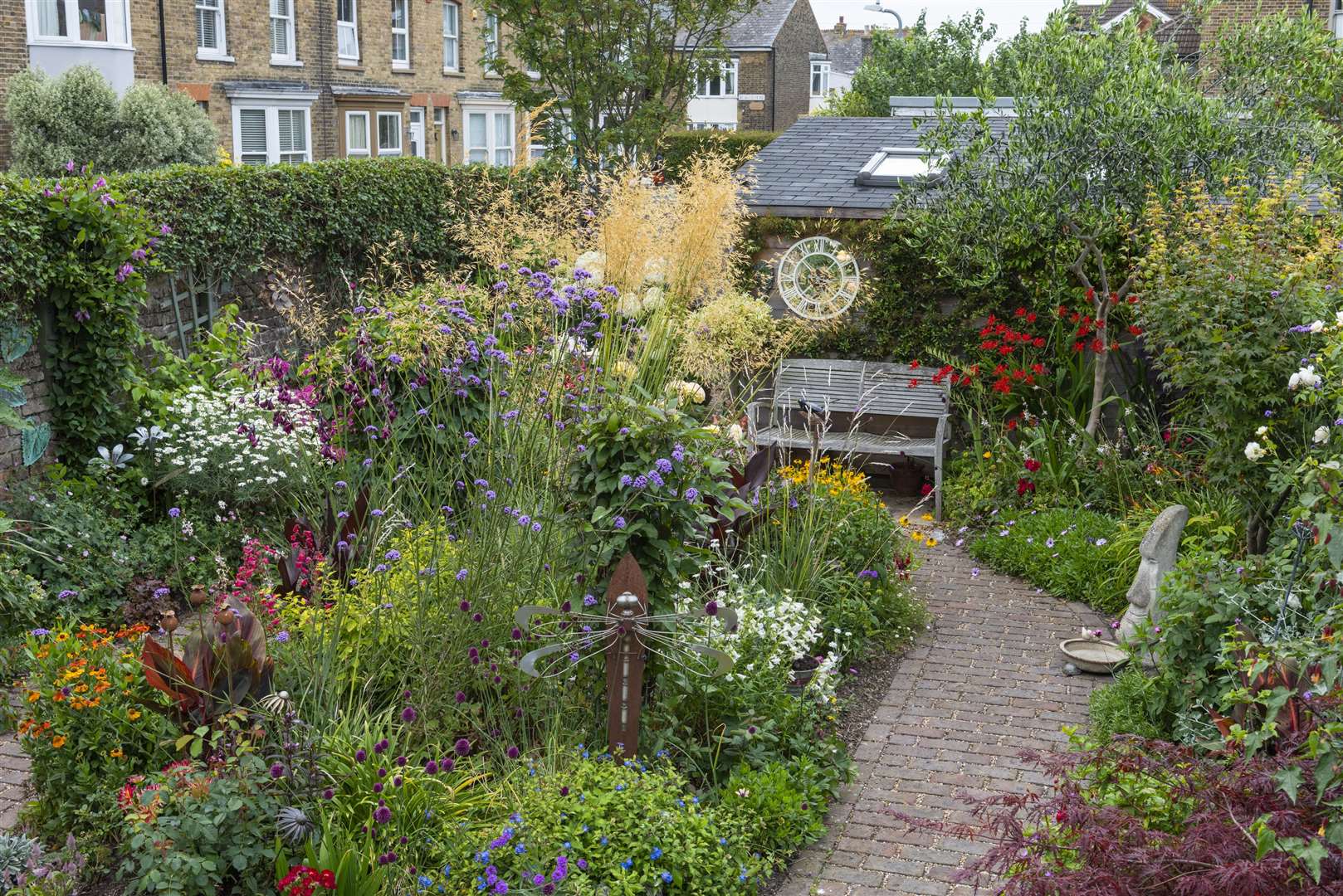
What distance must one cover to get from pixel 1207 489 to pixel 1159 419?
182cm

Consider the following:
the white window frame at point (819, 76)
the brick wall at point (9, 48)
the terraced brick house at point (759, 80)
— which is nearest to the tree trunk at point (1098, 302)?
the brick wall at point (9, 48)

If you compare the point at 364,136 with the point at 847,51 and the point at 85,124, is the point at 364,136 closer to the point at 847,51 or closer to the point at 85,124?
the point at 85,124

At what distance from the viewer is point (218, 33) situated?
67.4ft

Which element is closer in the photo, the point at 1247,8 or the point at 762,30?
the point at 1247,8

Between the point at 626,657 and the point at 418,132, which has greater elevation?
the point at 418,132

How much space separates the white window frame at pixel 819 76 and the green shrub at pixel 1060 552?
39.1m

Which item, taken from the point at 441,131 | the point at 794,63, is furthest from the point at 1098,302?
the point at 794,63

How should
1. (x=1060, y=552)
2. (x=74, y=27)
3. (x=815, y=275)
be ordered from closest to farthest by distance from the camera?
(x=1060, y=552) → (x=815, y=275) → (x=74, y=27)

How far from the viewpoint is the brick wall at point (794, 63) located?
39.8 m

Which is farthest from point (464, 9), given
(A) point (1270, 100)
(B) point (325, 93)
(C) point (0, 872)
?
(C) point (0, 872)

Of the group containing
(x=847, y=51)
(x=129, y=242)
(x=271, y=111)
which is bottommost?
(x=129, y=242)

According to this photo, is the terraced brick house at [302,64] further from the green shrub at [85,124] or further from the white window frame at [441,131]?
the green shrub at [85,124]

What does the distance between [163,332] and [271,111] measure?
1500cm

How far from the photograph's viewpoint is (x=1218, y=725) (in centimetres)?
417
